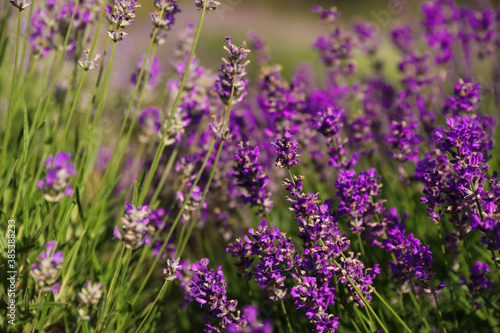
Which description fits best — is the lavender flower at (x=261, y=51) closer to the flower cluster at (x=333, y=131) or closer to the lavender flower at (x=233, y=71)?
the flower cluster at (x=333, y=131)

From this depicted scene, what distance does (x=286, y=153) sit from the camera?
1.44m

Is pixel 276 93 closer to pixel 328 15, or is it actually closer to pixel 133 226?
pixel 328 15

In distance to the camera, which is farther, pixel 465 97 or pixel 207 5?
pixel 465 97

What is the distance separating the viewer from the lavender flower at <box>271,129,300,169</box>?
4.68ft

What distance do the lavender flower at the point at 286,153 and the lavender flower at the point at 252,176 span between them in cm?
20

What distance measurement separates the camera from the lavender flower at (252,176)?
166 cm

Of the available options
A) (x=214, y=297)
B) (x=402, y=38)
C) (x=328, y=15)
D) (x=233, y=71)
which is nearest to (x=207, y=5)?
(x=233, y=71)

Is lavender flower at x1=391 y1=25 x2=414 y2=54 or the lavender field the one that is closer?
the lavender field

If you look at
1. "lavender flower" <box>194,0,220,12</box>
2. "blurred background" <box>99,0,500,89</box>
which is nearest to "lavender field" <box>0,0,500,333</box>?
"lavender flower" <box>194,0,220,12</box>

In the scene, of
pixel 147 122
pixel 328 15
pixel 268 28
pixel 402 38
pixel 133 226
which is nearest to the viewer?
pixel 133 226

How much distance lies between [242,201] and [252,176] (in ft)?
0.51

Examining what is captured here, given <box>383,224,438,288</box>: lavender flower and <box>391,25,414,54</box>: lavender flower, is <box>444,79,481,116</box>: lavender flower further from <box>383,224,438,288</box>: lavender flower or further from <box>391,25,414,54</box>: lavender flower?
<box>391,25,414,54</box>: lavender flower

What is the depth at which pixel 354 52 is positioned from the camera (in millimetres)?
2941

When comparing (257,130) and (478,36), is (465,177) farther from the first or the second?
(478,36)
